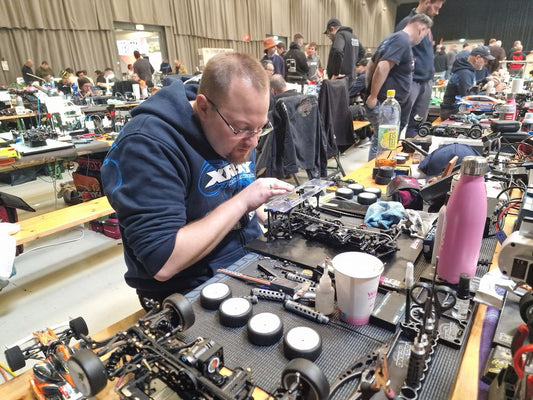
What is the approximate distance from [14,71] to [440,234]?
946 centimetres

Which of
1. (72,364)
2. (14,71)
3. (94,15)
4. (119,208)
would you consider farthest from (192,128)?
(94,15)

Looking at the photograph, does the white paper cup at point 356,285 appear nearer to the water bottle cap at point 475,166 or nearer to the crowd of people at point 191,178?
the water bottle cap at point 475,166

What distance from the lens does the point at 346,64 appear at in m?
5.54

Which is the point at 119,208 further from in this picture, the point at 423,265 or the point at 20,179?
the point at 20,179

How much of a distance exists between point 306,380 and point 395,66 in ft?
10.9

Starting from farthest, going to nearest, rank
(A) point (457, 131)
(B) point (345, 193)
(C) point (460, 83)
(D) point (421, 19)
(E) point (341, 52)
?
(E) point (341, 52)
(C) point (460, 83)
(D) point (421, 19)
(A) point (457, 131)
(B) point (345, 193)

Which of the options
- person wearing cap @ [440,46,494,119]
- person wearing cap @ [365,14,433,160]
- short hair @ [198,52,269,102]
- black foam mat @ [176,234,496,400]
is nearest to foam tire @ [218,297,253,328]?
black foam mat @ [176,234,496,400]

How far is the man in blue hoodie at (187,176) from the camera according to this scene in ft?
3.49

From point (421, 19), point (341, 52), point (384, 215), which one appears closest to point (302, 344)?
point (384, 215)

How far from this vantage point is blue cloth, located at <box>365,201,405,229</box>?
131 cm

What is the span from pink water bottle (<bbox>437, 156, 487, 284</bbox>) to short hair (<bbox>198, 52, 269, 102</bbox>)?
668 millimetres

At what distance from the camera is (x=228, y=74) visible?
3.75 ft

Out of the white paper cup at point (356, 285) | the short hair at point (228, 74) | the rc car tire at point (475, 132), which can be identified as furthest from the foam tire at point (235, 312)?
the rc car tire at point (475, 132)

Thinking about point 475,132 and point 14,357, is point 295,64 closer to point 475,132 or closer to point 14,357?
point 475,132
